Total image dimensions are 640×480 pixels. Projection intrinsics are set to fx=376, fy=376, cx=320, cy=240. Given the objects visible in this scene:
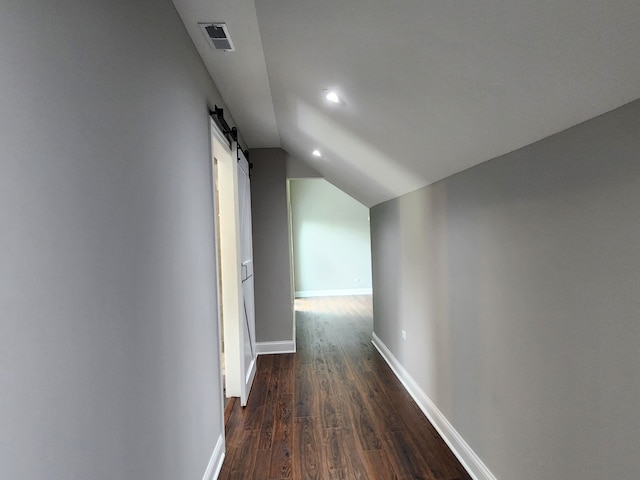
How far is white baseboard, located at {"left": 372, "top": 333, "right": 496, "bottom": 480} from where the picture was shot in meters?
2.08

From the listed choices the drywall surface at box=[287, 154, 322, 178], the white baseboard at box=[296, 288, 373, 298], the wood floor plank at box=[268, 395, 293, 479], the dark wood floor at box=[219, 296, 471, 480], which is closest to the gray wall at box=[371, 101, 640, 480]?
the dark wood floor at box=[219, 296, 471, 480]

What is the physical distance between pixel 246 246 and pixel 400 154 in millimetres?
2045

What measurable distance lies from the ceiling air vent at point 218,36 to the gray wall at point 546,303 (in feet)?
4.92

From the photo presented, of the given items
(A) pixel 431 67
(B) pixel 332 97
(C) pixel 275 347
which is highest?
(B) pixel 332 97

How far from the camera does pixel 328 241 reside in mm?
9078

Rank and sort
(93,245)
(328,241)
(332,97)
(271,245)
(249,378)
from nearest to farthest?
(93,245) → (332,97) → (249,378) → (271,245) → (328,241)

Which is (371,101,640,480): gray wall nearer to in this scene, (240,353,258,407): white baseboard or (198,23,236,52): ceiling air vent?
(198,23,236,52): ceiling air vent

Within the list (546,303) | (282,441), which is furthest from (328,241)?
(546,303)

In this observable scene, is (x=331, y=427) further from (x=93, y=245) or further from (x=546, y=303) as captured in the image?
(x=93, y=245)

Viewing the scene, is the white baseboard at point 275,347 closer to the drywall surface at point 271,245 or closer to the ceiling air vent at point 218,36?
the drywall surface at point 271,245

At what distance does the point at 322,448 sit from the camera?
2.51m

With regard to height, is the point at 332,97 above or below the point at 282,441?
above

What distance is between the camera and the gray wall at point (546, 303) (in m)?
1.12

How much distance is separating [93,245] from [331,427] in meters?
2.37
